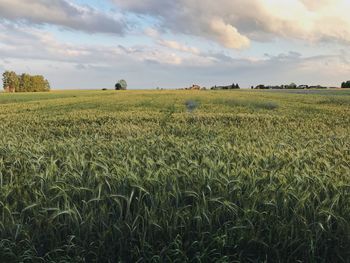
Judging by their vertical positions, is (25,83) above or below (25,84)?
above

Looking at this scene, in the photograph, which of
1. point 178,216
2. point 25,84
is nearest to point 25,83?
point 25,84

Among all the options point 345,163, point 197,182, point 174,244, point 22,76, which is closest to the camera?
point 174,244

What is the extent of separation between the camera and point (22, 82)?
9394 centimetres

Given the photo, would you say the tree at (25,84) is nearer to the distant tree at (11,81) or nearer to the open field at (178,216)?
the distant tree at (11,81)

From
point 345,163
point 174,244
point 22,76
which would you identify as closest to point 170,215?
point 174,244

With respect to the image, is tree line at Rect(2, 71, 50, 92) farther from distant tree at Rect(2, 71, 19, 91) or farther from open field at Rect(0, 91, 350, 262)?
open field at Rect(0, 91, 350, 262)

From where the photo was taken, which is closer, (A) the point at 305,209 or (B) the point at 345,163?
(A) the point at 305,209

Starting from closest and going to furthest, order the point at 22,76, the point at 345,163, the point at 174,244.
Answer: the point at 174,244 → the point at 345,163 → the point at 22,76

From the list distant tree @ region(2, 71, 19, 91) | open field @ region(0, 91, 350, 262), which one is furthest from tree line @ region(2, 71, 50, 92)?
open field @ region(0, 91, 350, 262)

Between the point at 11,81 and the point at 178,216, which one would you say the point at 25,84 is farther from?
the point at 178,216

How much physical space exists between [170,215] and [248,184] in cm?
81

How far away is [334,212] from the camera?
386 cm

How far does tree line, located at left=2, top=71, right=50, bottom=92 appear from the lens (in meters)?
92.9

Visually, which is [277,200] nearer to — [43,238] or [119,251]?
[119,251]
